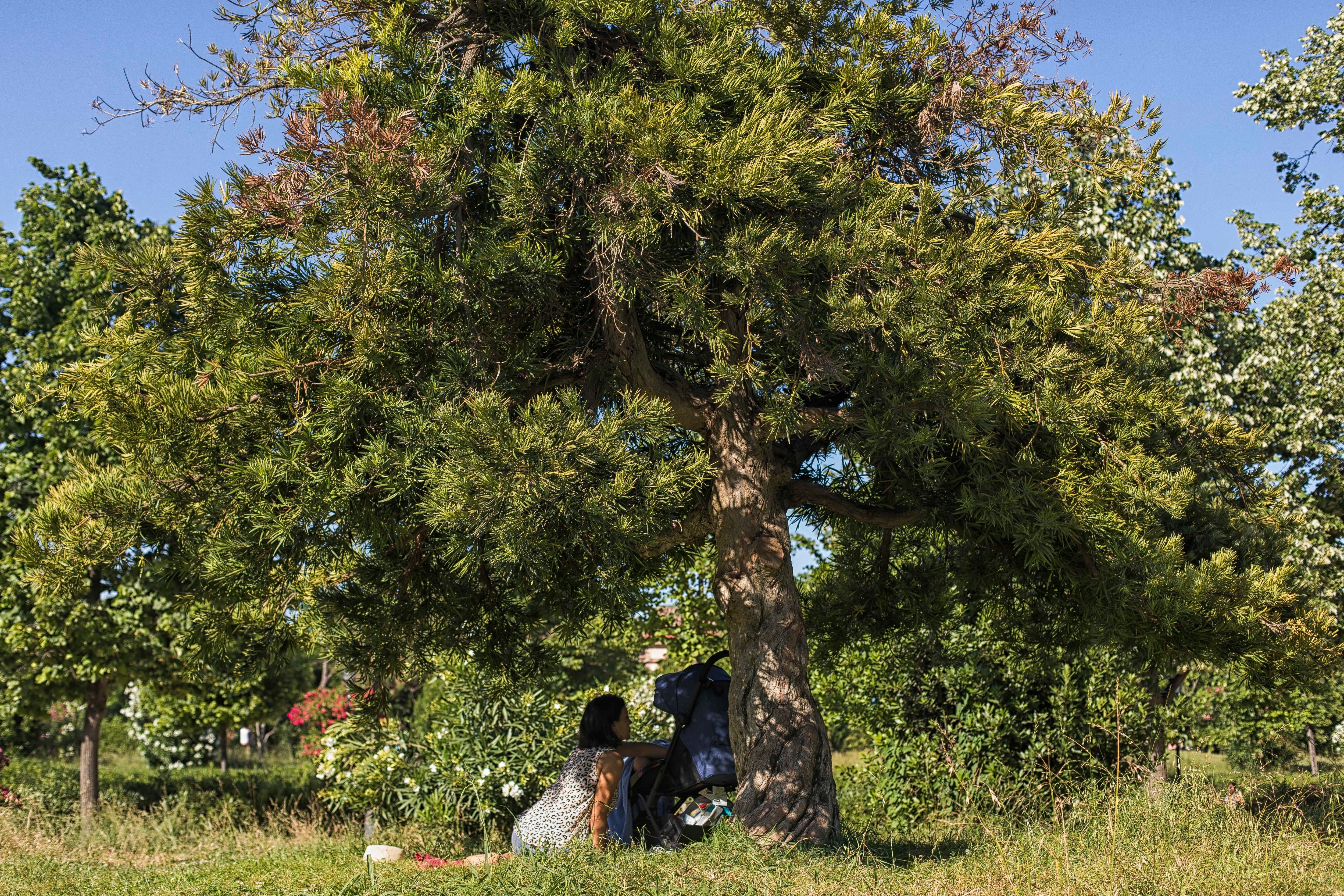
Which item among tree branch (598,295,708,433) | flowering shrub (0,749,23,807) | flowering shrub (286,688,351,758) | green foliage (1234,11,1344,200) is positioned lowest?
flowering shrub (0,749,23,807)

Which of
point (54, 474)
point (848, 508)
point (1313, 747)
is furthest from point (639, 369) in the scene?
point (1313, 747)


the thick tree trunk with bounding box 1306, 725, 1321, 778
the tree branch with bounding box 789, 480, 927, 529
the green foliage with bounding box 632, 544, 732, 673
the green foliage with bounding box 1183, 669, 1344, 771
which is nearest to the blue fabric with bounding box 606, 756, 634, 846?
the tree branch with bounding box 789, 480, 927, 529

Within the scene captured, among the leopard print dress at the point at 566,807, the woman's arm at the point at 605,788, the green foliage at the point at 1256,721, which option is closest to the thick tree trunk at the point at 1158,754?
the green foliage at the point at 1256,721

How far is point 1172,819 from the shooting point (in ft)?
15.4

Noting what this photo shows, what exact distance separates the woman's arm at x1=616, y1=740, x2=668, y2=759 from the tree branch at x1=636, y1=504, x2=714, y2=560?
114cm

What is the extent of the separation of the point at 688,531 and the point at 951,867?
204 centimetres

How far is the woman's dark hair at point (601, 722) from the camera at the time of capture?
18.5 feet

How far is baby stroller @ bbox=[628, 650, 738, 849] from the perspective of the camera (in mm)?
5148

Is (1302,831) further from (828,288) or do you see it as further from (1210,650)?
(828,288)

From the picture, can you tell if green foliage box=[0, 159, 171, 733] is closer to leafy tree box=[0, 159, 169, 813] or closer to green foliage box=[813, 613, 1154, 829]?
leafy tree box=[0, 159, 169, 813]

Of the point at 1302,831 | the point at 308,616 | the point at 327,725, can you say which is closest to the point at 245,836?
the point at 327,725

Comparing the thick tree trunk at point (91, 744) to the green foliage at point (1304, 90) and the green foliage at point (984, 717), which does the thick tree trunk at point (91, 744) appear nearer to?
the green foliage at point (984, 717)

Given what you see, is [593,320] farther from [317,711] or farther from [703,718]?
[317,711]

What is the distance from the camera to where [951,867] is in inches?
169
